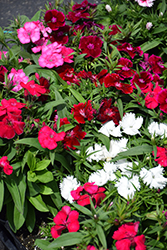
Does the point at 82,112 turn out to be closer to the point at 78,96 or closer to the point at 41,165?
the point at 78,96

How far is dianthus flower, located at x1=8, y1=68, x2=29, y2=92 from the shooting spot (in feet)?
6.55

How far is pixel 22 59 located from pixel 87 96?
807mm

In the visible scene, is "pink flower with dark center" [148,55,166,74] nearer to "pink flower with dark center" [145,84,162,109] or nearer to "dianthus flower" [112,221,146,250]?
"pink flower with dark center" [145,84,162,109]

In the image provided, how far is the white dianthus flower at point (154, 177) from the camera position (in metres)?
1.59

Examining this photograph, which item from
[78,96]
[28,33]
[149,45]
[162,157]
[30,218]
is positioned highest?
[28,33]

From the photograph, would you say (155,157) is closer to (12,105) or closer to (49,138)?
(49,138)

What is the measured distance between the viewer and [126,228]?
54.6 inches

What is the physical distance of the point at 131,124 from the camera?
1.94 metres

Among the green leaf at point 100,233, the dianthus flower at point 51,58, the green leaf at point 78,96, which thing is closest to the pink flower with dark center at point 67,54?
the dianthus flower at point 51,58

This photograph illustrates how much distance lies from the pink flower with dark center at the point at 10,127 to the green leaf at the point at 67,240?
0.72 meters

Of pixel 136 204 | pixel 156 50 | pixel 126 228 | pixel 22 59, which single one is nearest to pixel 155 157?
pixel 136 204

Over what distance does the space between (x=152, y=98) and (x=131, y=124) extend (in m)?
0.27

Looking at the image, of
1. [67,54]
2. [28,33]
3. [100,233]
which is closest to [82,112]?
[67,54]

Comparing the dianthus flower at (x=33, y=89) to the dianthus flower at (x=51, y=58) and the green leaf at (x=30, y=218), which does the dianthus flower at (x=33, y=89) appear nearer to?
the dianthus flower at (x=51, y=58)
